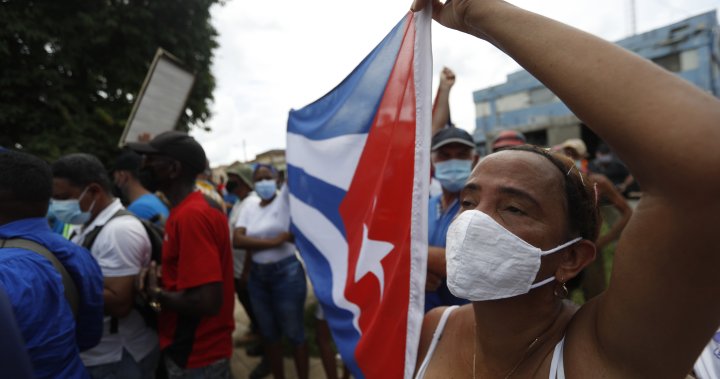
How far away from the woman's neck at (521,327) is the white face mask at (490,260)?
7 centimetres

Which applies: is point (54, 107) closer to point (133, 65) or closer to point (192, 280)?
point (133, 65)

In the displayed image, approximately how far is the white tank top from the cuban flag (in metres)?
0.05

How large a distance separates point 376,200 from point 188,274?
1253 millimetres

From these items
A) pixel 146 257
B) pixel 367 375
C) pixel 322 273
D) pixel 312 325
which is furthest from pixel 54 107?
Answer: pixel 367 375

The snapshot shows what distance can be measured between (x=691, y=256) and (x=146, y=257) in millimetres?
2611

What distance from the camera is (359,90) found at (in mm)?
1864

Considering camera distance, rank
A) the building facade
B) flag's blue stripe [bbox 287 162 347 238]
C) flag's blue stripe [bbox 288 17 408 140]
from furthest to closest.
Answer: the building facade, flag's blue stripe [bbox 287 162 347 238], flag's blue stripe [bbox 288 17 408 140]

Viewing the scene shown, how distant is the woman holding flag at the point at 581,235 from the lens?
674mm

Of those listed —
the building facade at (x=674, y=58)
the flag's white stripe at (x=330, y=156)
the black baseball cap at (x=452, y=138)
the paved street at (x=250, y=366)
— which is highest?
the building facade at (x=674, y=58)

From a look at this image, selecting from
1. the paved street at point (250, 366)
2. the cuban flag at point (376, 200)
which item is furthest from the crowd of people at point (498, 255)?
the paved street at point (250, 366)

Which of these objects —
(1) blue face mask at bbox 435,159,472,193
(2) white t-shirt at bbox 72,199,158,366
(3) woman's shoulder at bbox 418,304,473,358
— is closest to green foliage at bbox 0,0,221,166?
(2) white t-shirt at bbox 72,199,158,366

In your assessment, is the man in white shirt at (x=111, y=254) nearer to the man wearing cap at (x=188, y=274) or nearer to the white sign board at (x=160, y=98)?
the man wearing cap at (x=188, y=274)

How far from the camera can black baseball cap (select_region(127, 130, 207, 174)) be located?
254 centimetres

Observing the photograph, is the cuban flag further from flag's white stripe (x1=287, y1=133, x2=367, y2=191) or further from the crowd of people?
the crowd of people
